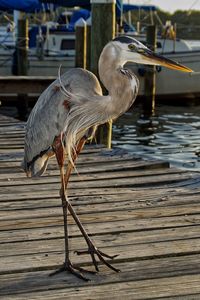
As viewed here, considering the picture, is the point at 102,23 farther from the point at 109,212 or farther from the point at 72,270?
the point at 72,270

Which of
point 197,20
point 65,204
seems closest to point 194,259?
point 65,204

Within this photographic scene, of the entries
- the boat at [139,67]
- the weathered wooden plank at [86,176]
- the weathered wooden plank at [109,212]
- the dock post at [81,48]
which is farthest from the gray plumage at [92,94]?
the boat at [139,67]

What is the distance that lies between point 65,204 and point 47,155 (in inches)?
13.7

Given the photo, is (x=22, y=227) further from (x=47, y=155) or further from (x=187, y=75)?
(x=187, y=75)

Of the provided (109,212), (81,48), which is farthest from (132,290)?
(81,48)

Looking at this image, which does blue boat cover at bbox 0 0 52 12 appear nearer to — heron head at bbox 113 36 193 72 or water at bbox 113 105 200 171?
water at bbox 113 105 200 171

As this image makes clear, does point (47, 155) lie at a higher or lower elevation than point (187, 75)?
higher

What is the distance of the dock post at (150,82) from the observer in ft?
57.6

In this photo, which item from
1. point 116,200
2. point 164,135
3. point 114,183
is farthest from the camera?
point 164,135

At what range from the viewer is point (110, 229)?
4473mm

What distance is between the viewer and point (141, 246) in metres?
4.11

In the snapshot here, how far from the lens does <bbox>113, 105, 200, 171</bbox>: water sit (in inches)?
502

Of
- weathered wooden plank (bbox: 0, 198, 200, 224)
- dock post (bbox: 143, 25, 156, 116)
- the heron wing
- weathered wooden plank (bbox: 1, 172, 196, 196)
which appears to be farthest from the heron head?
dock post (bbox: 143, 25, 156, 116)

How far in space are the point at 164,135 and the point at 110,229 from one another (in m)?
10.8
